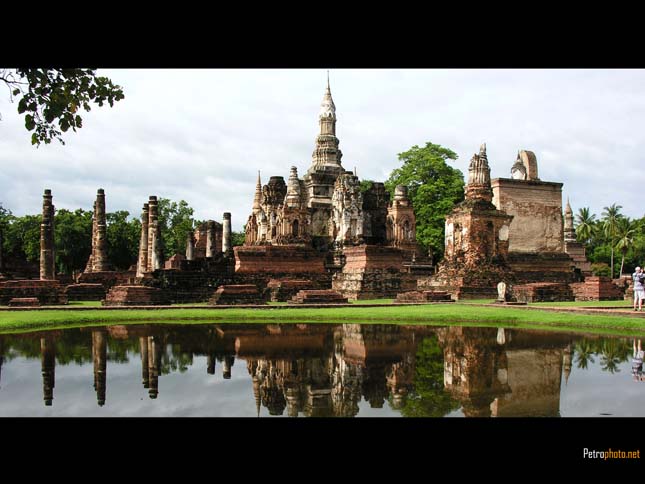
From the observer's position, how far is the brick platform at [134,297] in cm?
2006

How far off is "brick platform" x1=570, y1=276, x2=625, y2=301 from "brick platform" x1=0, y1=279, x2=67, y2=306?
20416 millimetres

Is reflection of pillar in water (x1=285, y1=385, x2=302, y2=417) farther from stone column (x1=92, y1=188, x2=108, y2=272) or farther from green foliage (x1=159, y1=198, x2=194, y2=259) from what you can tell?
green foliage (x1=159, y1=198, x2=194, y2=259)

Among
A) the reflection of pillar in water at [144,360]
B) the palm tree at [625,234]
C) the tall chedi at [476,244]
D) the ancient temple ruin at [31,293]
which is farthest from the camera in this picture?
the palm tree at [625,234]

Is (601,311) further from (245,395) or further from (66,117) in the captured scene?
(66,117)

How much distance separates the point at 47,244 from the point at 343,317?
17.8 m

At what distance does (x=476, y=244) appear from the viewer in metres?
26.8

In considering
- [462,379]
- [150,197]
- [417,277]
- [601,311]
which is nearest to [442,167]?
[417,277]

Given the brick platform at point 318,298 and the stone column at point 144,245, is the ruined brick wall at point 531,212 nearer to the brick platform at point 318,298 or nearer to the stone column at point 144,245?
the brick platform at point 318,298

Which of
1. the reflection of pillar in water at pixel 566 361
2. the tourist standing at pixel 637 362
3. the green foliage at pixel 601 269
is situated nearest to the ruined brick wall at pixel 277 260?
the reflection of pillar in water at pixel 566 361

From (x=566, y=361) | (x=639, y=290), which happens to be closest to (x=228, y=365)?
(x=566, y=361)

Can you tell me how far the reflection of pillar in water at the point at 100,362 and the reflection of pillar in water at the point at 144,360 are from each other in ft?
1.57

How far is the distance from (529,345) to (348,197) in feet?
88.4

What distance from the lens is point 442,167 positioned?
5041 centimetres

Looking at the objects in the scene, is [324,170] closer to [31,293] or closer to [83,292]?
[83,292]
